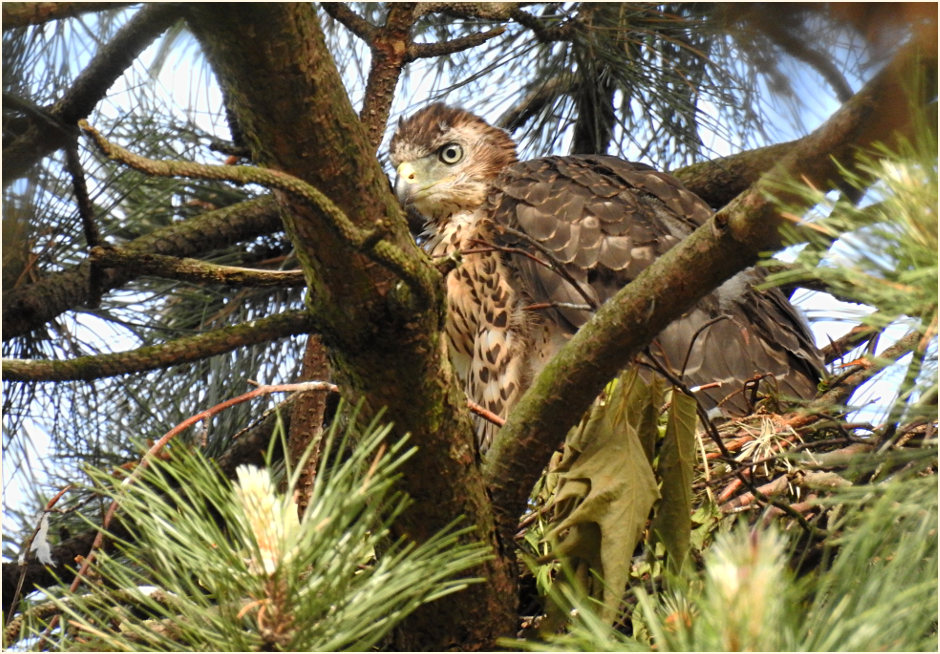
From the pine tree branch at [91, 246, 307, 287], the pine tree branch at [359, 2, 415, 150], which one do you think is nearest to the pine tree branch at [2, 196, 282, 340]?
the pine tree branch at [359, 2, 415, 150]

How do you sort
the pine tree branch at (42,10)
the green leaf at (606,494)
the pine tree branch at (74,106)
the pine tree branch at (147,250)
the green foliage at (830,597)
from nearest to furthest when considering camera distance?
the green foliage at (830,597), the pine tree branch at (42,10), the green leaf at (606,494), the pine tree branch at (74,106), the pine tree branch at (147,250)

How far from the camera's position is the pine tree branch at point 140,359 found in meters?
1.89

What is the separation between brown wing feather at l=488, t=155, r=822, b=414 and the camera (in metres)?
3.75

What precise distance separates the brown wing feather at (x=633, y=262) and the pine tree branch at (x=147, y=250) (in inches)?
35.5

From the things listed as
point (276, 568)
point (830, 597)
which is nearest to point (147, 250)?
point (276, 568)

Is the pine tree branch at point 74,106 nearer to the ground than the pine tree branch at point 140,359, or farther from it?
farther from it

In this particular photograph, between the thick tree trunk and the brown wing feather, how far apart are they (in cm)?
153

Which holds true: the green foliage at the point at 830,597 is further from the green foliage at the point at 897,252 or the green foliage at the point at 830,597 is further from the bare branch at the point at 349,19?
the bare branch at the point at 349,19

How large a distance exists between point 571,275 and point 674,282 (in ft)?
5.85

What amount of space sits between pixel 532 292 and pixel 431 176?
0.92 meters

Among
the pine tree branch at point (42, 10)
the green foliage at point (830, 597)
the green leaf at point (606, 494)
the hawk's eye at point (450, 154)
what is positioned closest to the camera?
the green foliage at point (830, 597)

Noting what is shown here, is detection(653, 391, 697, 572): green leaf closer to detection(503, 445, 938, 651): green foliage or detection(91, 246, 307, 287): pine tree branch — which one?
detection(503, 445, 938, 651): green foliage

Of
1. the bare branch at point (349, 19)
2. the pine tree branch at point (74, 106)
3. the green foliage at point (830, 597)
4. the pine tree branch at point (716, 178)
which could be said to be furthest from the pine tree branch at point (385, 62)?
the green foliage at point (830, 597)

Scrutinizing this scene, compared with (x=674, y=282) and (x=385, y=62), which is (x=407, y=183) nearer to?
(x=385, y=62)
